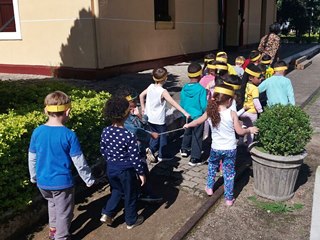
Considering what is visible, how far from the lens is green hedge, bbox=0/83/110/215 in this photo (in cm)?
351

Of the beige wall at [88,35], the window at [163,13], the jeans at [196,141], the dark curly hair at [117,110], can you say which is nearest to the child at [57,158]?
the dark curly hair at [117,110]

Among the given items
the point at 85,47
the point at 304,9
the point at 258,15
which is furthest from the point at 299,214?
Result: the point at 304,9

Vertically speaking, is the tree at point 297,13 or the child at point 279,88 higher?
the tree at point 297,13

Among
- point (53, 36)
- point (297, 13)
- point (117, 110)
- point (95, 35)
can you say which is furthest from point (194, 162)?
point (297, 13)

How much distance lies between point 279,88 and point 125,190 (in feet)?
10.3

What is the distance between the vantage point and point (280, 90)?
217 inches

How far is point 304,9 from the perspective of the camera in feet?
116

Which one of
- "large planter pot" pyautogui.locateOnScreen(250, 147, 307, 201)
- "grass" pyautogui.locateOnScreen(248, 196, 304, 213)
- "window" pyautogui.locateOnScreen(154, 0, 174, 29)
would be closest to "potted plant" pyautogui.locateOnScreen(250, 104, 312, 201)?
"large planter pot" pyautogui.locateOnScreen(250, 147, 307, 201)

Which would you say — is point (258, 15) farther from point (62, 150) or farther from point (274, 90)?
point (62, 150)

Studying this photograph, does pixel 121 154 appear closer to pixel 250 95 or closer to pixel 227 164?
pixel 227 164

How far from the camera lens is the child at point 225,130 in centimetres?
404

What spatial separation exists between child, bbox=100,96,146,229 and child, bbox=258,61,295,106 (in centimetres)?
289

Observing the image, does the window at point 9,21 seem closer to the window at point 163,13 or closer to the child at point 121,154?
the window at point 163,13

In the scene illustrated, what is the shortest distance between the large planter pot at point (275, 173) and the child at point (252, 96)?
1.15 m
